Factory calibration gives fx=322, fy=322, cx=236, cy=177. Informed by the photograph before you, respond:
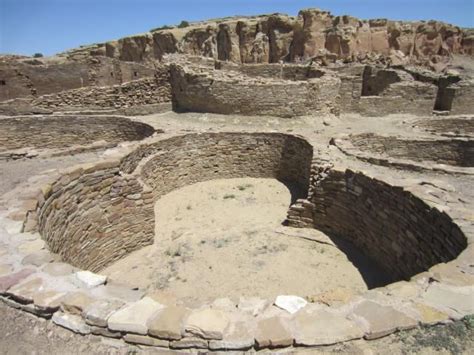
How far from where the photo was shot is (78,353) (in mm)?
2551

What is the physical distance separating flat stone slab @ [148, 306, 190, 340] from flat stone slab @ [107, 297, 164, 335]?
6 cm

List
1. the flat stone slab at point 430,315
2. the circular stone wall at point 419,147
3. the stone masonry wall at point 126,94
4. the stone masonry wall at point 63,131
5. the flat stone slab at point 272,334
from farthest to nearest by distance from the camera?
the stone masonry wall at point 126,94, the stone masonry wall at point 63,131, the circular stone wall at point 419,147, the flat stone slab at point 430,315, the flat stone slab at point 272,334

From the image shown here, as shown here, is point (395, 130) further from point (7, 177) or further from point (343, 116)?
point (7, 177)

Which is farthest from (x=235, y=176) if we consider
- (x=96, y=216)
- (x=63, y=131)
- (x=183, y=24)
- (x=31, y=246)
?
(x=183, y=24)

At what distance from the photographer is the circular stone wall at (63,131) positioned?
1120 centimetres

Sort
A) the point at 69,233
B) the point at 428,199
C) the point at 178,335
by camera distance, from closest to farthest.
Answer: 1. the point at 178,335
2. the point at 428,199
3. the point at 69,233

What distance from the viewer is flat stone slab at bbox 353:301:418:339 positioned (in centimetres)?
250

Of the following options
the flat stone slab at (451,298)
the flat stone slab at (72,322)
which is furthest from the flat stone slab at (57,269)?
the flat stone slab at (451,298)

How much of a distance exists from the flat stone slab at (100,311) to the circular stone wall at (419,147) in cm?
728

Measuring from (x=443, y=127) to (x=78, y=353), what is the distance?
44.8 feet

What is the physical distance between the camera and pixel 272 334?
247 centimetres

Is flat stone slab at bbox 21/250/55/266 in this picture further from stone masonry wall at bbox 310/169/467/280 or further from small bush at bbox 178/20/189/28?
small bush at bbox 178/20/189/28

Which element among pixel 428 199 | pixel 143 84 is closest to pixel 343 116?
pixel 143 84

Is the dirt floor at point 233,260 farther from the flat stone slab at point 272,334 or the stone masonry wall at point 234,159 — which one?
the stone masonry wall at point 234,159
